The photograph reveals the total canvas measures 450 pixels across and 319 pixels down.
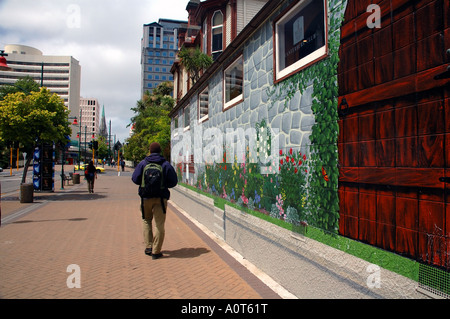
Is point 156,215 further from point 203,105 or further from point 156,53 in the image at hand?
point 156,53

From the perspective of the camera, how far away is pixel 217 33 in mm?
20375

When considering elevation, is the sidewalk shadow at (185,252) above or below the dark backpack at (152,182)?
below

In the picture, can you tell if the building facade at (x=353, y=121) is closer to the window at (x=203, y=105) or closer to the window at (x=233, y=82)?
the window at (x=233, y=82)

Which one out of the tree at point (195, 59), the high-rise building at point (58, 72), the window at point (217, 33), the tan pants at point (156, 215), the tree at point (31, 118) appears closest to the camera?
the tan pants at point (156, 215)

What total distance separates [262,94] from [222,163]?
8.28 feet

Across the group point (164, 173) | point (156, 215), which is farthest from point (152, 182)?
point (156, 215)

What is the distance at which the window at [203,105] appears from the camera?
9.07m

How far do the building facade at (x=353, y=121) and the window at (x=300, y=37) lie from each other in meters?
0.02

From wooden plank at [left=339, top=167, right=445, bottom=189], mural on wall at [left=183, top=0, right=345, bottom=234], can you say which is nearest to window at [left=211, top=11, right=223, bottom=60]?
mural on wall at [left=183, top=0, right=345, bottom=234]

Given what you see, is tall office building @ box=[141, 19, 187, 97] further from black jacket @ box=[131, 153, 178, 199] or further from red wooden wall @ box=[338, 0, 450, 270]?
red wooden wall @ box=[338, 0, 450, 270]

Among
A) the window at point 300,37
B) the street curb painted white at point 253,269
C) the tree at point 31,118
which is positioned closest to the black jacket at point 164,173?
the street curb painted white at point 253,269

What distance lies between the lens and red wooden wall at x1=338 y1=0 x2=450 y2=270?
216 cm

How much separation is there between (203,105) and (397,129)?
7327 millimetres

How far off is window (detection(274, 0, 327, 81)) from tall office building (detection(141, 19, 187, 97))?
107945 millimetres
